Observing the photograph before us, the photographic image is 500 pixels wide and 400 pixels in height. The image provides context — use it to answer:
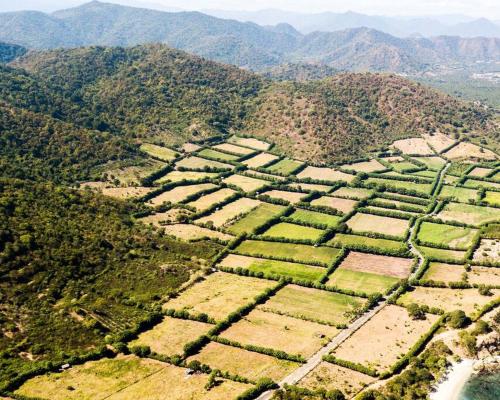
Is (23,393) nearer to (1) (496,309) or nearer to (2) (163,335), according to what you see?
(2) (163,335)

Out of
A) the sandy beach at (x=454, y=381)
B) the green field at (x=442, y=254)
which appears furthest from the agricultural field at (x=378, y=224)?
the sandy beach at (x=454, y=381)

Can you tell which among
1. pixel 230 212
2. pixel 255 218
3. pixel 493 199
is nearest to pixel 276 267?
pixel 255 218

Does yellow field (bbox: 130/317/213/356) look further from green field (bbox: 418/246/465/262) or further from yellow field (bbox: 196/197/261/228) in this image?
green field (bbox: 418/246/465/262)

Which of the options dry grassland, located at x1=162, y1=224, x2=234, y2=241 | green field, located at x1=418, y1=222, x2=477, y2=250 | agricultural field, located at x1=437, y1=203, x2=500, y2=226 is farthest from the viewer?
agricultural field, located at x1=437, y1=203, x2=500, y2=226

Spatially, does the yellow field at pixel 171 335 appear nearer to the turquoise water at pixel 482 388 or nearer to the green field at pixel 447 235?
the turquoise water at pixel 482 388

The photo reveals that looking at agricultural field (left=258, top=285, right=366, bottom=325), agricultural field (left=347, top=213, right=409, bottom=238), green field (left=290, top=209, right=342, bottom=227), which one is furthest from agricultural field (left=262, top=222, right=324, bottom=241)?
agricultural field (left=258, top=285, right=366, bottom=325)

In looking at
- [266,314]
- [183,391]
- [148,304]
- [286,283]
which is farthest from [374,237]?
[183,391]

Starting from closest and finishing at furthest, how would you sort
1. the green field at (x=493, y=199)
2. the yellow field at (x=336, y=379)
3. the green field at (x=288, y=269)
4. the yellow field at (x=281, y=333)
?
1. the yellow field at (x=336, y=379)
2. the yellow field at (x=281, y=333)
3. the green field at (x=288, y=269)
4. the green field at (x=493, y=199)
